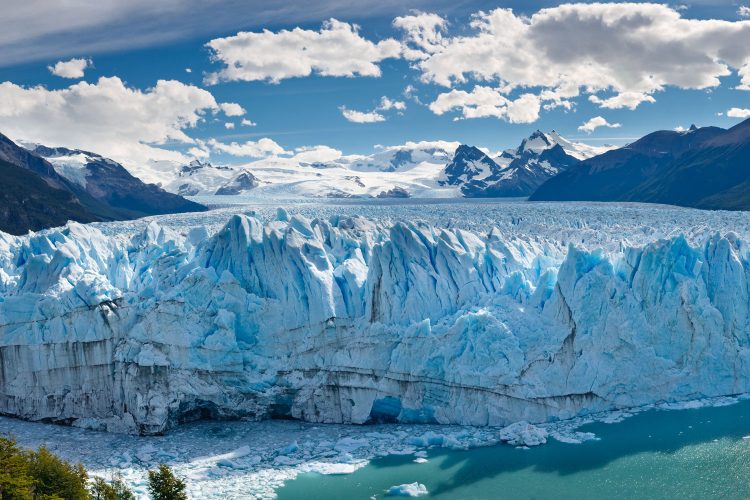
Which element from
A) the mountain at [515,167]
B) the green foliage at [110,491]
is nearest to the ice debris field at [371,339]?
the green foliage at [110,491]

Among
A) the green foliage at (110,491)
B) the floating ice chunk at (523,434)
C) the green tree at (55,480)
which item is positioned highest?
the green tree at (55,480)

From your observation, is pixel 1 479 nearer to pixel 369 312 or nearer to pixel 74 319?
pixel 74 319

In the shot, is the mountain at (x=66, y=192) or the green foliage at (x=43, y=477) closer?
the green foliage at (x=43, y=477)

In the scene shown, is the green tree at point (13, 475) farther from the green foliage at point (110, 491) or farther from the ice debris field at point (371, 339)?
the ice debris field at point (371, 339)

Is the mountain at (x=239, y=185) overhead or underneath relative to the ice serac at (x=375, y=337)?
overhead

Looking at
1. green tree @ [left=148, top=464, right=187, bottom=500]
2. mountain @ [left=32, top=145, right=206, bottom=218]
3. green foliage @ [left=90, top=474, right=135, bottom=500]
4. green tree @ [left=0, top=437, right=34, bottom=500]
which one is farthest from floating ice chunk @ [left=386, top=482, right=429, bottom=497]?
mountain @ [left=32, top=145, right=206, bottom=218]

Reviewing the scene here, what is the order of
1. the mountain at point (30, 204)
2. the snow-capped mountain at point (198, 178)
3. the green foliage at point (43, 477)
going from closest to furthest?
the green foliage at point (43, 477) < the mountain at point (30, 204) < the snow-capped mountain at point (198, 178)

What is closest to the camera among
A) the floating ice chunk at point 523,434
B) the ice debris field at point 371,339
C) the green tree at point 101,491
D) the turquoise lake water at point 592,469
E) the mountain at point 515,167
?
the green tree at point 101,491
